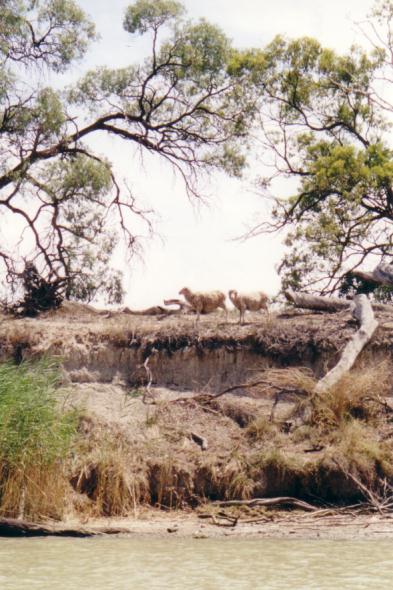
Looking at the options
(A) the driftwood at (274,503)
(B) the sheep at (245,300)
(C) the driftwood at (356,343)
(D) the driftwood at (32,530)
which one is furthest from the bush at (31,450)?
(B) the sheep at (245,300)

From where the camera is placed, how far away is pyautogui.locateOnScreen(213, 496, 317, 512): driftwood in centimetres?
1426

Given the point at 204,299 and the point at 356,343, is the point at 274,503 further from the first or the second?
the point at 204,299

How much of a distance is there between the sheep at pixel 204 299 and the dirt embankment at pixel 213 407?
0.22m

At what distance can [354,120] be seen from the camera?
27.2m

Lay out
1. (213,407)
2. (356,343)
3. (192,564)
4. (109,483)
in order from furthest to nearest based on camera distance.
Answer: (356,343), (213,407), (109,483), (192,564)

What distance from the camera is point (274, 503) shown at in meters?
14.4

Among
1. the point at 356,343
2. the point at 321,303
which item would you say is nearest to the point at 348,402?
the point at 356,343

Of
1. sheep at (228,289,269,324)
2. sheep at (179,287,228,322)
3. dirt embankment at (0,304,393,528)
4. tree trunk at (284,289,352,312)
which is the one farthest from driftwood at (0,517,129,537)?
tree trunk at (284,289,352,312)

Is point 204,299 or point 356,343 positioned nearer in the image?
point 356,343

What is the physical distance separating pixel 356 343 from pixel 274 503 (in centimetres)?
411

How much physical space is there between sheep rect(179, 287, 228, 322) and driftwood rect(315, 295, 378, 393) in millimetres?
2800

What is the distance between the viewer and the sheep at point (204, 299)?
20438 millimetres

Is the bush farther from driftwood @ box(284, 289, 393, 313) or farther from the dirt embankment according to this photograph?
driftwood @ box(284, 289, 393, 313)

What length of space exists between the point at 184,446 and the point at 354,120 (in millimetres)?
13828
